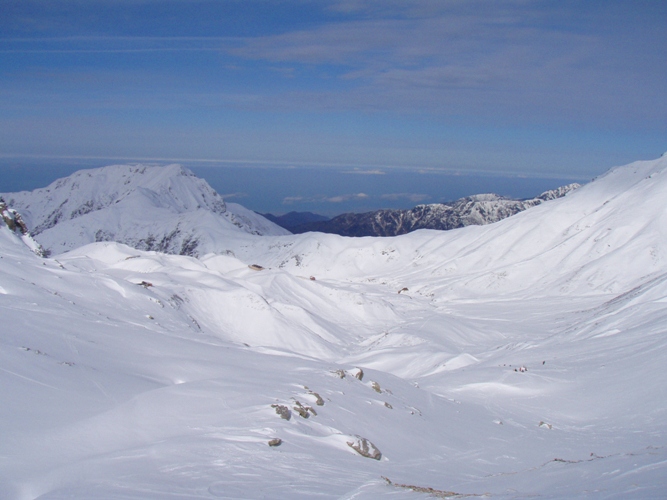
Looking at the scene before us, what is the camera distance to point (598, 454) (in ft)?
63.4

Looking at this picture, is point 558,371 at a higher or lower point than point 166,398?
lower

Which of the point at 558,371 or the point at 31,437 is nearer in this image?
the point at 31,437

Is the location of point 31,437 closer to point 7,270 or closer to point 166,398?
point 166,398

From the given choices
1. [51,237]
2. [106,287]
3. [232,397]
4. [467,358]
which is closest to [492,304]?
[467,358]

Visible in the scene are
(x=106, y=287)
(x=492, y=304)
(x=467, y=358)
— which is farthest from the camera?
(x=492, y=304)

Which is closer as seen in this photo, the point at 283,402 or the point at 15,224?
the point at 283,402

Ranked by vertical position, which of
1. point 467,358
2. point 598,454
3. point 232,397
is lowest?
point 467,358

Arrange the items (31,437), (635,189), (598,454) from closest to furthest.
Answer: (31,437) → (598,454) → (635,189)

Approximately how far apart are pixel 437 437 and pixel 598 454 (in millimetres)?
5938

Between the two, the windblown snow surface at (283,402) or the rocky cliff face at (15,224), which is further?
the rocky cliff face at (15,224)

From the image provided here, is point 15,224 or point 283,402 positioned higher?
point 15,224

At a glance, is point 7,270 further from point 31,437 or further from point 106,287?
point 31,437

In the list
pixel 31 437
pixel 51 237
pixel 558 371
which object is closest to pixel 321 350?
pixel 558 371

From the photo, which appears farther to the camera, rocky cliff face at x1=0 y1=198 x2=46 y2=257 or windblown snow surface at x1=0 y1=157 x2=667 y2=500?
rocky cliff face at x1=0 y1=198 x2=46 y2=257
